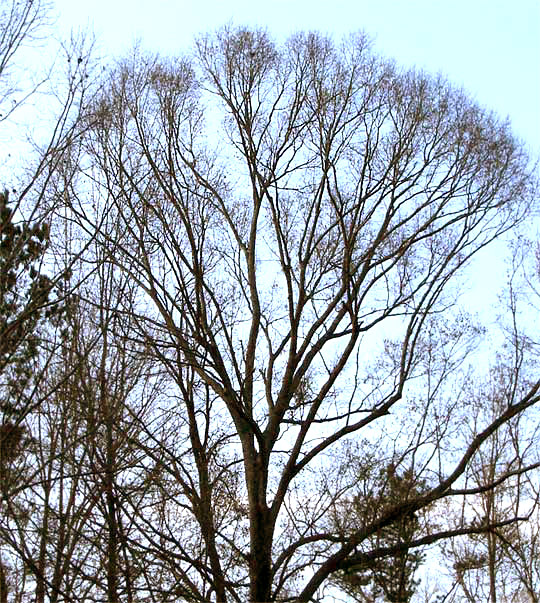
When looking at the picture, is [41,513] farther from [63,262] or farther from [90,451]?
[63,262]

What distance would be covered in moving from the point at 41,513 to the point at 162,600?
2016 mm

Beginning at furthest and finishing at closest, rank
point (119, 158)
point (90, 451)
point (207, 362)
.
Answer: point (119, 158) → point (207, 362) → point (90, 451)

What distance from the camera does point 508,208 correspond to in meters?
13.5

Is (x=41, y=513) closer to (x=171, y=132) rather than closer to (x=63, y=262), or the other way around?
(x=63, y=262)

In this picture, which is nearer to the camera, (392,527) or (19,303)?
(19,303)

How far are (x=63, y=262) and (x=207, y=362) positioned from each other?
99.6 inches

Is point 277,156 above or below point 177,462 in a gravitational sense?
above

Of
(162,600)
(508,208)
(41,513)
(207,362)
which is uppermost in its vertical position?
(508,208)

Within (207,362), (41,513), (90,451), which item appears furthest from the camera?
(207,362)

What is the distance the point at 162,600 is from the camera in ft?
34.2

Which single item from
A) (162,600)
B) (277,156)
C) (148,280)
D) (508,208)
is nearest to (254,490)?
(162,600)

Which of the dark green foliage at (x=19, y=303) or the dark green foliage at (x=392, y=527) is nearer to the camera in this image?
the dark green foliage at (x=19, y=303)

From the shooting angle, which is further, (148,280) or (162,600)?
(148,280)

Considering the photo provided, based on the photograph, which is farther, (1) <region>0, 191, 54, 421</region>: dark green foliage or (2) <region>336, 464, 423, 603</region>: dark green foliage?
(2) <region>336, 464, 423, 603</region>: dark green foliage
